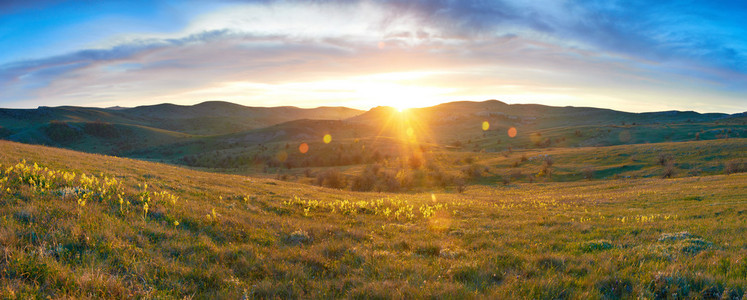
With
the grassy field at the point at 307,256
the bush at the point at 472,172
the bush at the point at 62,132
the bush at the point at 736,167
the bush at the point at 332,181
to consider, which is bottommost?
the bush at the point at 332,181

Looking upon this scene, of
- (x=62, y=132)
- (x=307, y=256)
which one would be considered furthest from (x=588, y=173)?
(x=62, y=132)

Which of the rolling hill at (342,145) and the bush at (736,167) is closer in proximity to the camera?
the bush at (736,167)

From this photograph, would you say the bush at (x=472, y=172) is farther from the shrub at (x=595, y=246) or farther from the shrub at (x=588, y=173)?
the shrub at (x=595, y=246)

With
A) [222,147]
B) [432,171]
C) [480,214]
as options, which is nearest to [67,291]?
[480,214]

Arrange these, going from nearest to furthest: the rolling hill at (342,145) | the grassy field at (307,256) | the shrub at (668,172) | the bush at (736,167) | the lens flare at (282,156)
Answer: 1. the grassy field at (307,256)
2. the bush at (736,167)
3. the shrub at (668,172)
4. the rolling hill at (342,145)
5. the lens flare at (282,156)

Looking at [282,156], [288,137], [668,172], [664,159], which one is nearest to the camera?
[668,172]

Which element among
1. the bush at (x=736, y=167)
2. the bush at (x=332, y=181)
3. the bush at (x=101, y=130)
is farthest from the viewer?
the bush at (x=101, y=130)

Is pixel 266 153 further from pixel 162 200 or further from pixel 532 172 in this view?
pixel 162 200

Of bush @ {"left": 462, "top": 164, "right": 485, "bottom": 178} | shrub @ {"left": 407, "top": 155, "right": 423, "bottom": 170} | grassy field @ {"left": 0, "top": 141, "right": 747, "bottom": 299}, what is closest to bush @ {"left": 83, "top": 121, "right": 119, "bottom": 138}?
shrub @ {"left": 407, "top": 155, "right": 423, "bottom": 170}

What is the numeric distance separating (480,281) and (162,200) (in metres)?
9.55

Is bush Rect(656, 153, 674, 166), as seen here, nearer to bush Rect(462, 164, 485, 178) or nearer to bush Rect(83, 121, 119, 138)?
bush Rect(462, 164, 485, 178)

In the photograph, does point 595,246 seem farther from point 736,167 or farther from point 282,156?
point 282,156

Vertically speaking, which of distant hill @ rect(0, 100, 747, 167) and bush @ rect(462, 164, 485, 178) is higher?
distant hill @ rect(0, 100, 747, 167)

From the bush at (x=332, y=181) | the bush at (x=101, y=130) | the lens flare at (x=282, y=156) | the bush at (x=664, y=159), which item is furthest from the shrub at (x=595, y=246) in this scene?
the bush at (x=101, y=130)
